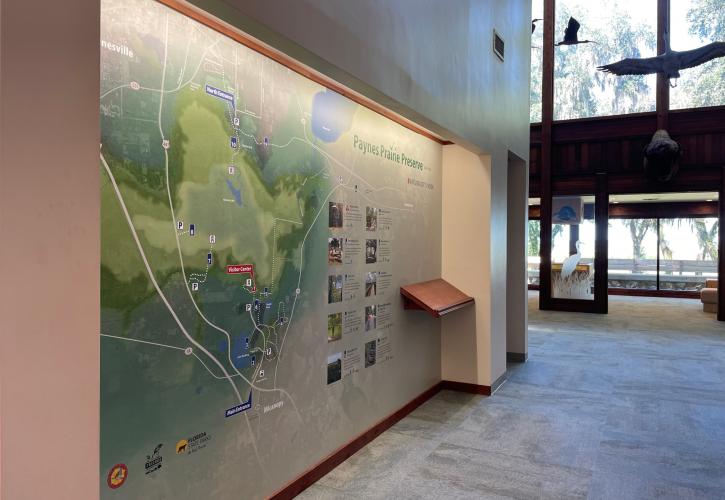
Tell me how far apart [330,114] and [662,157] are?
924 centimetres

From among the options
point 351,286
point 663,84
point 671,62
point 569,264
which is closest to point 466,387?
point 351,286

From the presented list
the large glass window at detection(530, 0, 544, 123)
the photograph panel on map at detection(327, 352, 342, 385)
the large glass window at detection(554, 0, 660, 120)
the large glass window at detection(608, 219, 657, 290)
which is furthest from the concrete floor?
the large glass window at detection(608, 219, 657, 290)

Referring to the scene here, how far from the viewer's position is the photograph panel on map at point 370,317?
420 cm

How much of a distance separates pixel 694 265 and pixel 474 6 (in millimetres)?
14109

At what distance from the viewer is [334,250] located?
12.3 feet

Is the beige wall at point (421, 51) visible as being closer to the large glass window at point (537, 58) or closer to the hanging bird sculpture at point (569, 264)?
the large glass window at point (537, 58)

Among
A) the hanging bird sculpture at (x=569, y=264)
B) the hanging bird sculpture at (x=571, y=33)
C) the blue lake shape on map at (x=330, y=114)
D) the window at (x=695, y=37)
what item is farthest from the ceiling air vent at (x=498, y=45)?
the hanging bird sculpture at (x=569, y=264)

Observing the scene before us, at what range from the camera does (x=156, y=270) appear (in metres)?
2.37

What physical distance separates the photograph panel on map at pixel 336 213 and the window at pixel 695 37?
10.2m

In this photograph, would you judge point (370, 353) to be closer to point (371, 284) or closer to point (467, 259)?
point (371, 284)

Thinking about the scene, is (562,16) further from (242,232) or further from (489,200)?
(242,232)

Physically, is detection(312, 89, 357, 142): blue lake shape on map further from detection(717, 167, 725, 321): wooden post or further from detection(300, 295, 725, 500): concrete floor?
detection(717, 167, 725, 321): wooden post

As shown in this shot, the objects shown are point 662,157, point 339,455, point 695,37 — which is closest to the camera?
point 339,455

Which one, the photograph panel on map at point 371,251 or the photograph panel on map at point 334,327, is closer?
the photograph panel on map at point 334,327
